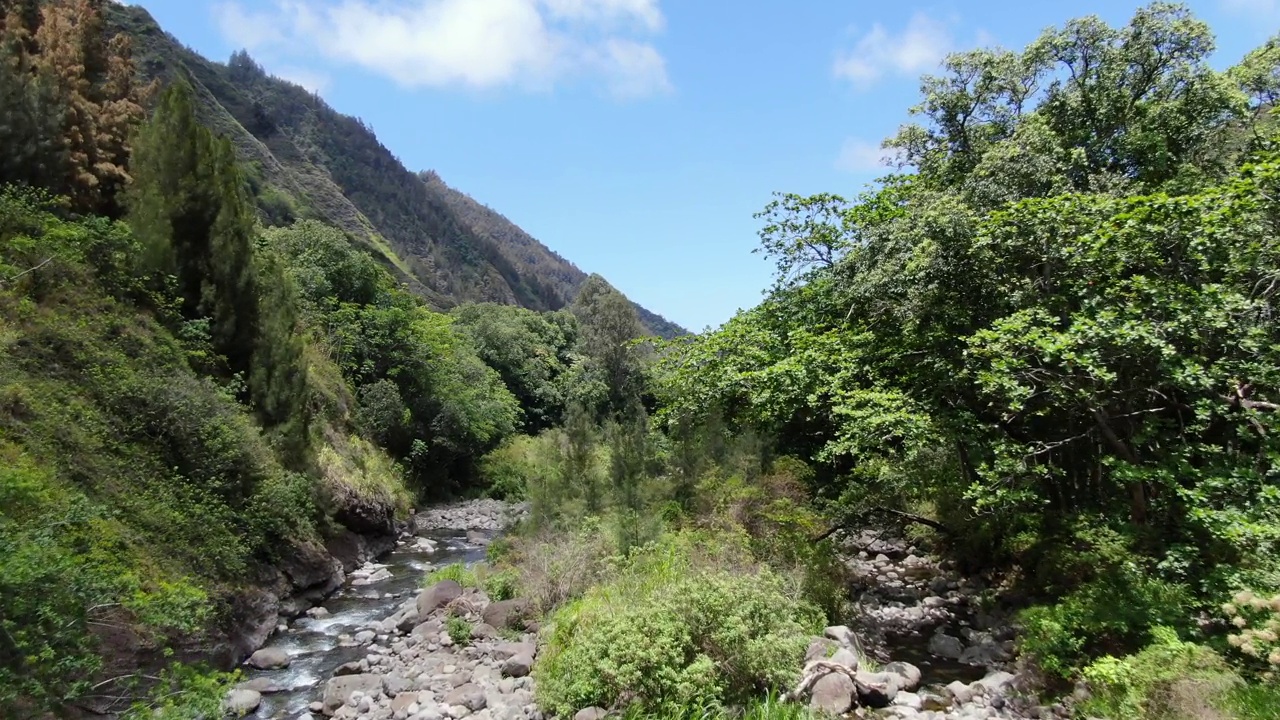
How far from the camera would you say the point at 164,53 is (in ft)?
262

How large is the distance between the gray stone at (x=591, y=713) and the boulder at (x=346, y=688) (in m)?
4.18


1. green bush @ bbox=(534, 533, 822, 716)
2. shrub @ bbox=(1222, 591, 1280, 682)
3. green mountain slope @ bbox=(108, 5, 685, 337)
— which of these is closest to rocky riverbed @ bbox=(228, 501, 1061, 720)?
green bush @ bbox=(534, 533, 822, 716)

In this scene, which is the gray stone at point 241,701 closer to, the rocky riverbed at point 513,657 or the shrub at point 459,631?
the rocky riverbed at point 513,657

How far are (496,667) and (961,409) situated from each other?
8539 millimetres

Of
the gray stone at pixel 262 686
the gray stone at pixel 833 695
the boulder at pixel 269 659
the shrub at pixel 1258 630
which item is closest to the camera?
the shrub at pixel 1258 630

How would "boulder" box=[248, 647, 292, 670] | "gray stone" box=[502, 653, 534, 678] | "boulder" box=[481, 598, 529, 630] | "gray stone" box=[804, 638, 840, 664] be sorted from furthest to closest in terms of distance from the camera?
"boulder" box=[481, 598, 529, 630], "boulder" box=[248, 647, 292, 670], "gray stone" box=[502, 653, 534, 678], "gray stone" box=[804, 638, 840, 664]

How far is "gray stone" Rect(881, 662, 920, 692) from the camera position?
8812 millimetres

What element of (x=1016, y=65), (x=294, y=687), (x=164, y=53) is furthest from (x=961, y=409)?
(x=164, y=53)

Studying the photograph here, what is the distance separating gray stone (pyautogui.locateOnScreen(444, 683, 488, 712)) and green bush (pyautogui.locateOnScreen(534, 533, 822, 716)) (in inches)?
38.7

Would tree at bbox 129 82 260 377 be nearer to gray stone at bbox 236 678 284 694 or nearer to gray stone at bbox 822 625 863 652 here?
gray stone at bbox 236 678 284 694

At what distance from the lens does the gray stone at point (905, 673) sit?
881 centimetres

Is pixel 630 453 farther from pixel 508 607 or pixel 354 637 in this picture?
pixel 354 637

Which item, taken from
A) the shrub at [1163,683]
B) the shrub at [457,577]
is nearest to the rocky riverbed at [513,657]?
the shrub at [457,577]

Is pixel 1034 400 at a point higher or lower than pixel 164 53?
lower
